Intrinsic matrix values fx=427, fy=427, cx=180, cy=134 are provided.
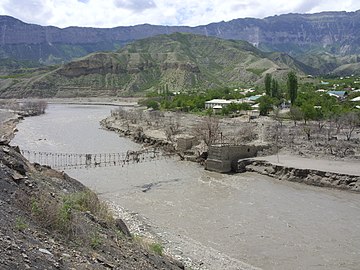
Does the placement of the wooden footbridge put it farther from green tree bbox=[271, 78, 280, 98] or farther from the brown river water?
green tree bbox=[271, 78, 280, 98]

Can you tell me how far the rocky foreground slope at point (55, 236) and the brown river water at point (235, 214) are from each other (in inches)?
180

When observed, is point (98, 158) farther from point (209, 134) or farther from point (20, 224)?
point (20, 224)

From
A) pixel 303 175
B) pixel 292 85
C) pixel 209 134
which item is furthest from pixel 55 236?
pixel 292 85

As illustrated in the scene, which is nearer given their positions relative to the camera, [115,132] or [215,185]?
[215,185]

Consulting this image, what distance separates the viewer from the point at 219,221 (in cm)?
2347

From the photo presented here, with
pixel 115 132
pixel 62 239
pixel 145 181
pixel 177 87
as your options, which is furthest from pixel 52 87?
pixel 62 239

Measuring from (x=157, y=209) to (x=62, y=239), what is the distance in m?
15.8

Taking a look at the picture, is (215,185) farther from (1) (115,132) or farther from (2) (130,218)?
(1) (115,132)

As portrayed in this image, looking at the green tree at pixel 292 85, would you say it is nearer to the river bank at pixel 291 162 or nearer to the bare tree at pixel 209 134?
the river bank at pixel 291 162

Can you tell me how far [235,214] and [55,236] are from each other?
15924 millimetres

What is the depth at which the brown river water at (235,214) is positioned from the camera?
18422 millimetres

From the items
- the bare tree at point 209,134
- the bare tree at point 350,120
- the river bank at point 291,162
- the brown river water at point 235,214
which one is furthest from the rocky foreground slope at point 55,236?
the bare tree at point 350,120

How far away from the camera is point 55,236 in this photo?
412 inches

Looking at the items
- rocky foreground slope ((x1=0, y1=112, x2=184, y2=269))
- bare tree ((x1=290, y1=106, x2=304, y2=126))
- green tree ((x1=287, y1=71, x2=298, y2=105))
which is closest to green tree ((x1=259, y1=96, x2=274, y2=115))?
green tree ((x1=287, y1=71, x2=298, y2=105))
